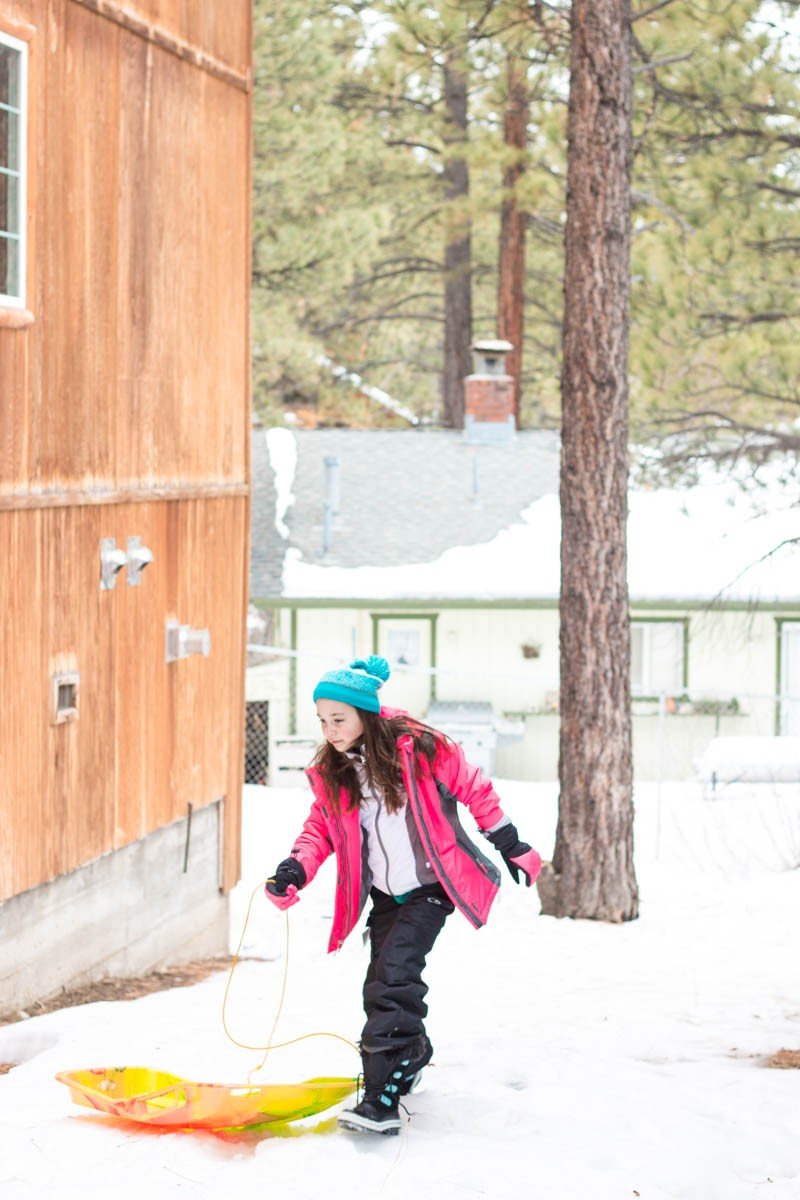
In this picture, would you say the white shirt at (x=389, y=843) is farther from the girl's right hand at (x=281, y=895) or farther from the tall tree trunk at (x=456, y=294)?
the tall tree trunk at (x=456, y=294)

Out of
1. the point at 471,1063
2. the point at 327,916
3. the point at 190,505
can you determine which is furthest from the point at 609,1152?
the point at 327,916

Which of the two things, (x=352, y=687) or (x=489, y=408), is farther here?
(x=489, y=408)

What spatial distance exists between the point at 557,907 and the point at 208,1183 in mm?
7532

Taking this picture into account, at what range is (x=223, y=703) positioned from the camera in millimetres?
11797

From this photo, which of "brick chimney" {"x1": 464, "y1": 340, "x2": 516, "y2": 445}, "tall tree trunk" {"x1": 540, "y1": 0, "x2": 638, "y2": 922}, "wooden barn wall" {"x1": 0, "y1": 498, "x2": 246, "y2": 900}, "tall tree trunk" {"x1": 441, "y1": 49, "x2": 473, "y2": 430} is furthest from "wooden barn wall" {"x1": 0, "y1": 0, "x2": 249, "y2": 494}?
"tall tree trunk" {"x1": 441, "y1": 49, "x2": 473, "y2": 430}

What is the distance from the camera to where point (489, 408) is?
2889 cm

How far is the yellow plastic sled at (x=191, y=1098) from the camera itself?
5.58 metres

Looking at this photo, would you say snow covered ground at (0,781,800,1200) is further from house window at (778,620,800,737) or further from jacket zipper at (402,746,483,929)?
house window at (778,620,800,737)

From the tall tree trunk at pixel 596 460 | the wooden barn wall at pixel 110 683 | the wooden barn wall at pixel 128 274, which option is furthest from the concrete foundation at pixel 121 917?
the tall tree trunk at pixel 596 460

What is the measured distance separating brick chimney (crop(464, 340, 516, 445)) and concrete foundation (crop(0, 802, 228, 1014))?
17.5 metres

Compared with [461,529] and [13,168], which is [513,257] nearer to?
[461,529]

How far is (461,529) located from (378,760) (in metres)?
20.2

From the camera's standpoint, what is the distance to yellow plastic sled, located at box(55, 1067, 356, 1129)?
5578 millimetres

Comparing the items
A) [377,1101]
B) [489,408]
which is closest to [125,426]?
[377,1101]
